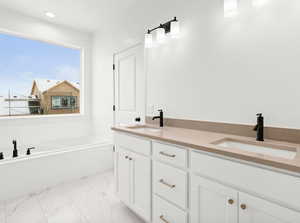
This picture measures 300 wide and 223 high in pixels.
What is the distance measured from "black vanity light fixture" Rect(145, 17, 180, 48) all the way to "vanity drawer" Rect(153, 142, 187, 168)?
4.32 ft

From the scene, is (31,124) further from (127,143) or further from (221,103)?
(221,103)

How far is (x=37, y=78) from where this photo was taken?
10.6 feet

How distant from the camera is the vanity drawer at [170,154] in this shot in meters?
1.18

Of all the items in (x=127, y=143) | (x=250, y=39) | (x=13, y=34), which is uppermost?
(x=13, y=34)

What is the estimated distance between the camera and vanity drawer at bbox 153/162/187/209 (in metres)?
1.18

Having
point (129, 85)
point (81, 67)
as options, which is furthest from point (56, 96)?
point (129, 85)

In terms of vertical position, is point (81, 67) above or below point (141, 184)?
above

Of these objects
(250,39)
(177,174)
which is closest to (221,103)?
(250,39)

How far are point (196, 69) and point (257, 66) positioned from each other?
0.57 metres

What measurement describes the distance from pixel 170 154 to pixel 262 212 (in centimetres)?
63

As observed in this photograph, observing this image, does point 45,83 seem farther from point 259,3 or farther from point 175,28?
point 259,3

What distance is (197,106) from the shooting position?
68.3 inches

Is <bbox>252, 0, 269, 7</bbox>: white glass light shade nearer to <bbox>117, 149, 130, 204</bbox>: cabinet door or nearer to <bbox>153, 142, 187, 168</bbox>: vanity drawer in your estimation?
<bbox>153, 142, 187, 168</bbox>: vanity drawer

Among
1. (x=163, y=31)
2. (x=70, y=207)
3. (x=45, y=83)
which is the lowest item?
(x=70, y=207)
